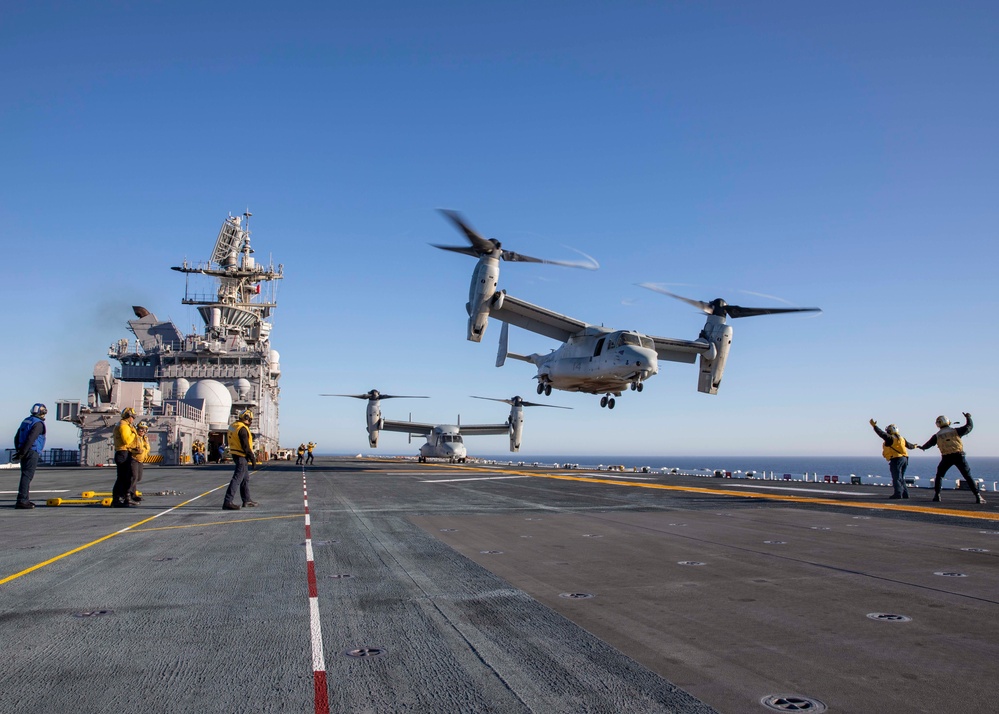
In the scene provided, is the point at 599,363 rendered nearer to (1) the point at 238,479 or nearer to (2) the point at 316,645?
(1) the point at 238,479

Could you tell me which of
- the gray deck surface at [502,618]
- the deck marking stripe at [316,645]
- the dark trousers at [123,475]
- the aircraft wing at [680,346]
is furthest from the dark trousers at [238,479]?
the aircraft wing at [680,346]

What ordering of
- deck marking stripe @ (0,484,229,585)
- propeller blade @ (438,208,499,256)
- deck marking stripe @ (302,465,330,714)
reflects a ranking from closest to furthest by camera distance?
deck marking stripe @ (302,465,330,714) → deck marking stripe @ (0,484,229,585) → propeller blade @ (438,208,499,256)

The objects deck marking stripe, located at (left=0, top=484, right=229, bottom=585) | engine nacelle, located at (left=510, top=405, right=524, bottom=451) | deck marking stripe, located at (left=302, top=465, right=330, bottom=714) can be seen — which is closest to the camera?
deck marking stripe, located at (left=302, top=465, right=330, bottom=714)

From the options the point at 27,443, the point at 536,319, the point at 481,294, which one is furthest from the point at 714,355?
the point at 27,443

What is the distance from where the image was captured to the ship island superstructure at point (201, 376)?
47625 mm

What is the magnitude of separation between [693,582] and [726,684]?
10.1ft

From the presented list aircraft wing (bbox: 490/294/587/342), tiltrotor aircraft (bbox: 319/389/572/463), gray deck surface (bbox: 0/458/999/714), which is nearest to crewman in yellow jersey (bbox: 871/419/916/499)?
gray deck surface (bbox: 0/458/999/714)

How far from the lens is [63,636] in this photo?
5047 millimetres

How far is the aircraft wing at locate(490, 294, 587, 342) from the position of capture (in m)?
37.1

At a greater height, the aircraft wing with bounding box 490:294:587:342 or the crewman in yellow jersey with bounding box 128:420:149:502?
the aircraft wing with bounding box 490:294:587:342

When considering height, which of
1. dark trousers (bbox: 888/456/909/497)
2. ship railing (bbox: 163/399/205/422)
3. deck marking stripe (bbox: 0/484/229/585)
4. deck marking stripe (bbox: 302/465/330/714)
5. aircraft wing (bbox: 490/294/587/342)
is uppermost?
aircraft wing (bbox: 490/294/587/342)

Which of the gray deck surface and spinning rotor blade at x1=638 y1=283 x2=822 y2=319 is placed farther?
spinning rotor blade at x1=638 y1=283 x2=822 y2=319

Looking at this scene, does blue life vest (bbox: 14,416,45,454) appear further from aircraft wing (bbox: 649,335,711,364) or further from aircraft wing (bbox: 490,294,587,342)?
aircraft wing (bbox: 649,335,711,364)

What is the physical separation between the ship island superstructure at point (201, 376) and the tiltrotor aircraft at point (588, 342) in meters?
27.7
